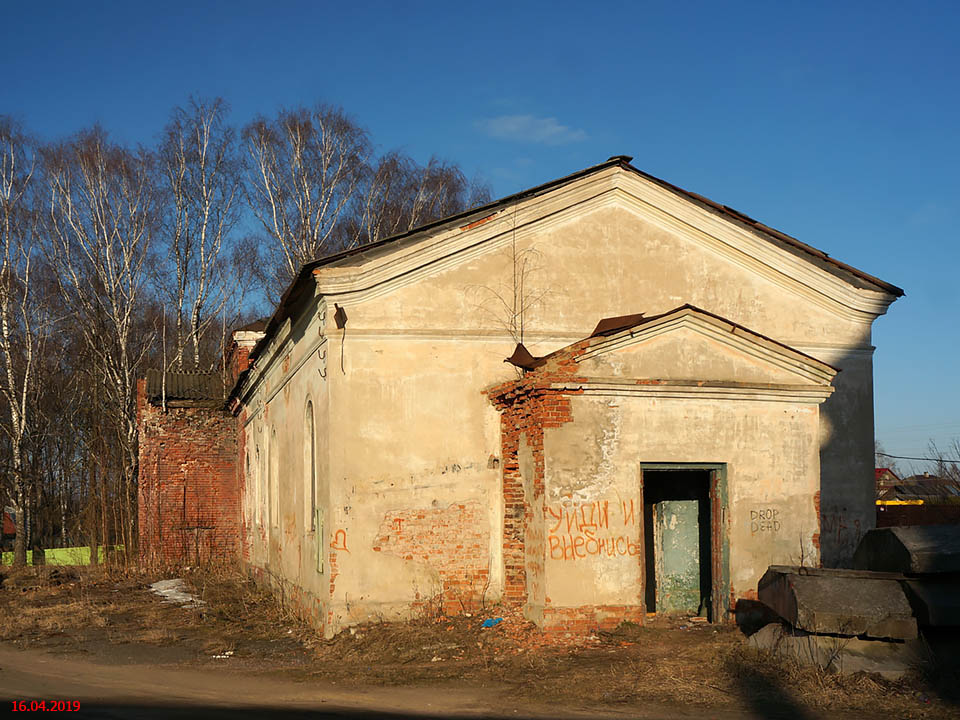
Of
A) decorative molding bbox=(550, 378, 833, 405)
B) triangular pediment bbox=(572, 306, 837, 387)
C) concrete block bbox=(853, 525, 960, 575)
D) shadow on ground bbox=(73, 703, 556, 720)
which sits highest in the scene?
triangular pediment bbox=(572, 306, 837, 387)

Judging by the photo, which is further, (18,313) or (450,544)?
(18,313)

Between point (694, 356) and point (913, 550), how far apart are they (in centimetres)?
371

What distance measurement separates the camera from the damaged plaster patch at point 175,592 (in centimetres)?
1794

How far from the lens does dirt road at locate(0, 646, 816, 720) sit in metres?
8.58

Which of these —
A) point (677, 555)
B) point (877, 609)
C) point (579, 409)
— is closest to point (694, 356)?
point (579, 409)

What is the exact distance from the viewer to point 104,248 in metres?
28.5

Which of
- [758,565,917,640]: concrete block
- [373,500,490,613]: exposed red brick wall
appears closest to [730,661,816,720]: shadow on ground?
[758,565,917,640]: concrete block

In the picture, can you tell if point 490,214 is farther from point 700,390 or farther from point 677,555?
point 677,555

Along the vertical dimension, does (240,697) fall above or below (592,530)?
below

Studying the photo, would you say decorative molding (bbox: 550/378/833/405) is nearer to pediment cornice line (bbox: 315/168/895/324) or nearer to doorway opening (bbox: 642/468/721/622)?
doorway opening (bbox: 642/468/721/622)

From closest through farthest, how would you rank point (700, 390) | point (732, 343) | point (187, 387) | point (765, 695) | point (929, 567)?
point (765, 695) → point (929, 567) → point (700, 390) → point (732, 343) → point (187, 387)

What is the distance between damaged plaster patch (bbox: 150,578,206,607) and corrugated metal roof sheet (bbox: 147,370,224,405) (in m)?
4.57

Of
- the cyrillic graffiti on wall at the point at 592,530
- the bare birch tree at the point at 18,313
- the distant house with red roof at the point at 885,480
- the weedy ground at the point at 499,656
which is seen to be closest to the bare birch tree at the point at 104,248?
the bare birch tree at the point at 18,313

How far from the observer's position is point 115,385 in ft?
90.9
